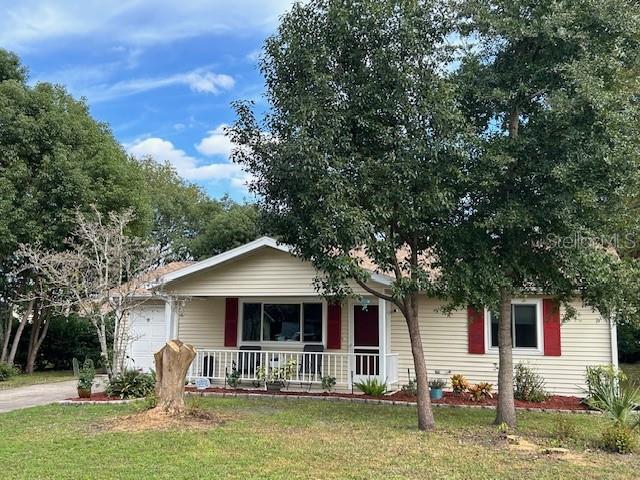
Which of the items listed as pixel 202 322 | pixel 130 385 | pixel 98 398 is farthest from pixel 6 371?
pixel 130 385

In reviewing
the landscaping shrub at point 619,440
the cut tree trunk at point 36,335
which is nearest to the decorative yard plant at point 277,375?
the landscaping shrub at point 619,440

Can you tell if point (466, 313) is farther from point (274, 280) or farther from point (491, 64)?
point (491, 64)

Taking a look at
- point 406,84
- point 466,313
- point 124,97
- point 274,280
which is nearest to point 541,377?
point 466,313

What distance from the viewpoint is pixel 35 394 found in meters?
13.0

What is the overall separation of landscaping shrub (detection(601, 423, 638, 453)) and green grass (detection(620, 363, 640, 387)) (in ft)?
30.6

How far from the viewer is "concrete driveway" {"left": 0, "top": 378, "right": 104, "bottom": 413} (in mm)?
11352

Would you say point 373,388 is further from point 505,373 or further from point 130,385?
point 130,385

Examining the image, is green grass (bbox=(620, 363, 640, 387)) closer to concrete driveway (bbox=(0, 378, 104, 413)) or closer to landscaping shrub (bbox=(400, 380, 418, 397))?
landscaping shrub (bbox=(400, 380, 418, 397))

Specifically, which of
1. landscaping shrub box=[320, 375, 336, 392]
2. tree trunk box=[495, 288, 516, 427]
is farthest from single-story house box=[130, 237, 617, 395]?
tree trunk box=[495, 288, 516, 427]

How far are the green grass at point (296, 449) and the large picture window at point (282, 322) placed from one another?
4747mm

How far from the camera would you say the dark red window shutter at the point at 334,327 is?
14172mm

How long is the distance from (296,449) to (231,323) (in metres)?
8.29

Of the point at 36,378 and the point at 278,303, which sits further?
the point at 36,378

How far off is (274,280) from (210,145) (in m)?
20.5
